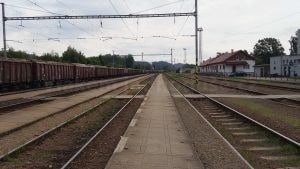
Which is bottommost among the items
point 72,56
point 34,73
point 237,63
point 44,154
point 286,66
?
point 44,154

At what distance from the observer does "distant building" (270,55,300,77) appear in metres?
79.2

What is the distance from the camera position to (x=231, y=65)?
123 metres

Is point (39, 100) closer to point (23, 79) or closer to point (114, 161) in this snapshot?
point (23, 79)

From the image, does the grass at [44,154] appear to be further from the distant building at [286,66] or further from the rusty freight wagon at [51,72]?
the distant building at [286,66]

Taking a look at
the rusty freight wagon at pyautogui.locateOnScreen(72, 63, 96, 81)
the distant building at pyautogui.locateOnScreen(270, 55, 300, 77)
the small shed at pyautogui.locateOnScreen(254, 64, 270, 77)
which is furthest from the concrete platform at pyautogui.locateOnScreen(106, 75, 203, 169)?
the small shed at pyautogui.locateOnScreen(254, 64, 270, 77)

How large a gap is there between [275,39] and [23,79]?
145 m

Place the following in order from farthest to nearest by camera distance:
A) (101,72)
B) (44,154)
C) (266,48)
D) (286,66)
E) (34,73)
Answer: (266,48)
(101,72)
(286,66)
(34,73)
(44,154)

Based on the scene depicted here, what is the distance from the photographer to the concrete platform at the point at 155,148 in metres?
8.77

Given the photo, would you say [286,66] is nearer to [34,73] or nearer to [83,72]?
[83,72]

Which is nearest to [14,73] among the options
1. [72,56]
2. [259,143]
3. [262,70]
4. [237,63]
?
[259,143]

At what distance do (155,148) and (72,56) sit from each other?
118558 millimetres

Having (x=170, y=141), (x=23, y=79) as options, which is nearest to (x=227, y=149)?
(x=170, y=141)

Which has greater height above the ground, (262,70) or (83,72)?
(262,70)

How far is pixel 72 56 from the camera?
416 feet
